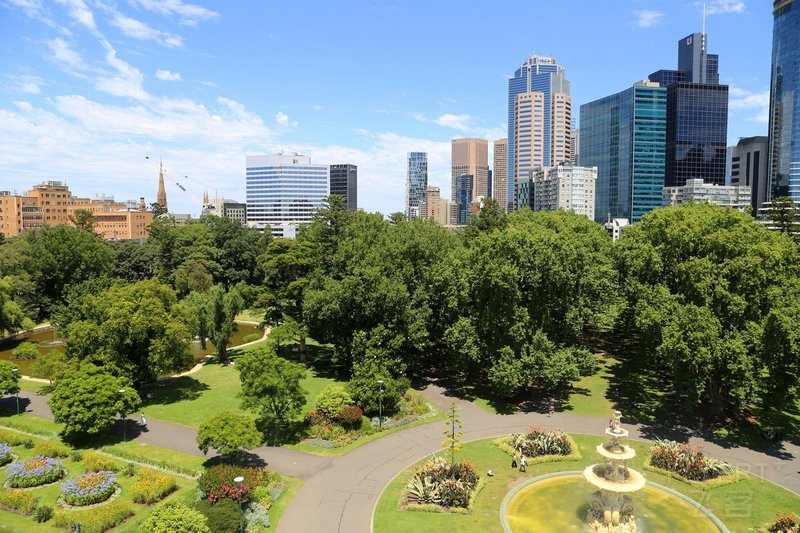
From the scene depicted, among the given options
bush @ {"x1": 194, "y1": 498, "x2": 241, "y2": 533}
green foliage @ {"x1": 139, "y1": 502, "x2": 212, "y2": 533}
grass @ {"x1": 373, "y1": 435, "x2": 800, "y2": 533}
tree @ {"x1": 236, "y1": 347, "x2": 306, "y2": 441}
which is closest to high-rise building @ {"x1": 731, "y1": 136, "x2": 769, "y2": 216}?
grass @ {"x1": 373, "y1": 435, "x2": 800, "y2": 533}

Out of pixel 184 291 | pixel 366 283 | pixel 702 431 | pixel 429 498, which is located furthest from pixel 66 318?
pixel 702 431

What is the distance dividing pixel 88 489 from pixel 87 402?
25.2 ft

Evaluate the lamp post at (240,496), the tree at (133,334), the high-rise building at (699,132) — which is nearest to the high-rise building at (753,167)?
the high-rise building at (699,132)

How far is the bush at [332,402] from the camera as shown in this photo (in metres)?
36.5

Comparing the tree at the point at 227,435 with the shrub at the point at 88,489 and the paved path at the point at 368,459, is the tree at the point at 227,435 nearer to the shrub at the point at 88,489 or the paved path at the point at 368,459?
the paved path at the point at 368,459

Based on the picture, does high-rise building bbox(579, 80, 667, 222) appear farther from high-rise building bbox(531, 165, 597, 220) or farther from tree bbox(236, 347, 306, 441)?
tree bbox(236, 347, 306, 441)

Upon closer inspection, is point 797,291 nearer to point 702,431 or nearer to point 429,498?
point 702,431

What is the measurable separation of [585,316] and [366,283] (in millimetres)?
17928

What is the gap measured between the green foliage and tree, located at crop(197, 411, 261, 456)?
679 centimetres

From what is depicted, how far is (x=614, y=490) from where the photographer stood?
2402 centimetres

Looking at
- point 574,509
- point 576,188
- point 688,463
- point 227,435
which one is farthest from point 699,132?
point 227,435

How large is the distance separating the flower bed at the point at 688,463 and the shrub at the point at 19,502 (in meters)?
33.5

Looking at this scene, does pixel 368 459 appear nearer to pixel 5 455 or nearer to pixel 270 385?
pixel 270 385

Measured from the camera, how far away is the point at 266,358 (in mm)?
34469
